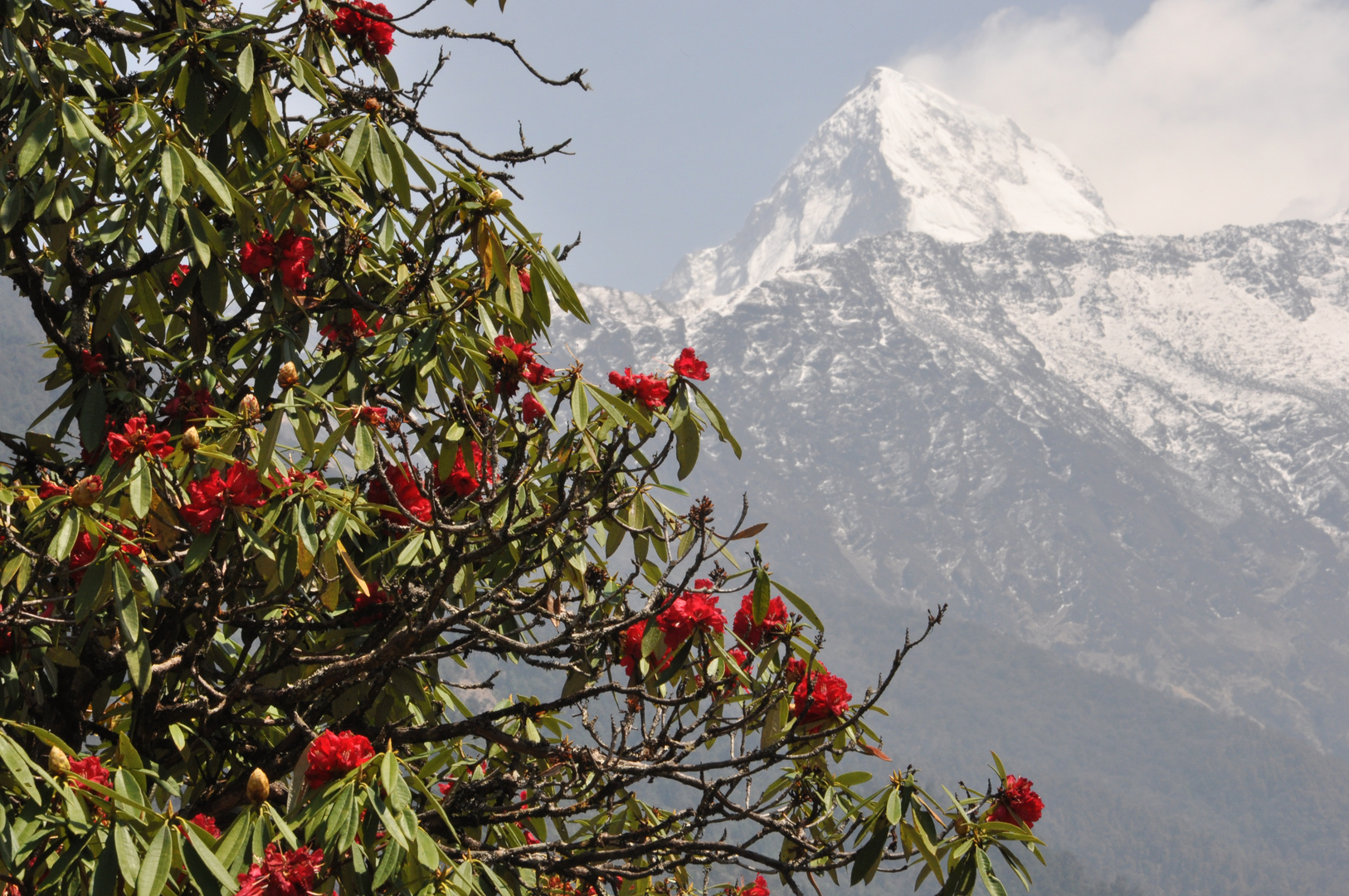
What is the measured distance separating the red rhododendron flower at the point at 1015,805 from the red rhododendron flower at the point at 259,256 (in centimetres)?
338

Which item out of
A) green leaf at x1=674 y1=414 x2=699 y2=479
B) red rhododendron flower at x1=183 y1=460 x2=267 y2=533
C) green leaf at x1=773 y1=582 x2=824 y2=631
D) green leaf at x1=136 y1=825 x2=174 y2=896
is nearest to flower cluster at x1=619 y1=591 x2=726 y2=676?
green leaf at x1=773 y1=582 x2=824 y2=631

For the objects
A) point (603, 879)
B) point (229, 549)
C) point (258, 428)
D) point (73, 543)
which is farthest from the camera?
point (603, 879)

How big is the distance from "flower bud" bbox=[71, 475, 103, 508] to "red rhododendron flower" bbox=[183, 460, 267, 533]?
34 centimetres

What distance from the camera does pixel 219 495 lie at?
3.38 metres

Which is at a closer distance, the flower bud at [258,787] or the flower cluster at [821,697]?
the flower bud at [258,787]

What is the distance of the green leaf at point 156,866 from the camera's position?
251cm

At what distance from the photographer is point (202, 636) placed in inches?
151

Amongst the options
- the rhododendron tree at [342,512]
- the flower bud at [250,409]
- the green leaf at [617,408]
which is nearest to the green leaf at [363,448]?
the rhododendron tree at [342,512]

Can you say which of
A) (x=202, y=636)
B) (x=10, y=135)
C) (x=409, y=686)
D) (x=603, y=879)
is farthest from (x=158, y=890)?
(x=10, y=135)

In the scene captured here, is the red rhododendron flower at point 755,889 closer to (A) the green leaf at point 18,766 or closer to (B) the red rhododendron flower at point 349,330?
(B) the red rhododendron flower at point 349,330

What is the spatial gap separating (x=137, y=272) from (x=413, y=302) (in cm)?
100

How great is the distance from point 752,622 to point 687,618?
0.50m

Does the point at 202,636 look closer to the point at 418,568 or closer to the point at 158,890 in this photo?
the point at 418,568

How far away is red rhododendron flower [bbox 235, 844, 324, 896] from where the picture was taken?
2764mm
